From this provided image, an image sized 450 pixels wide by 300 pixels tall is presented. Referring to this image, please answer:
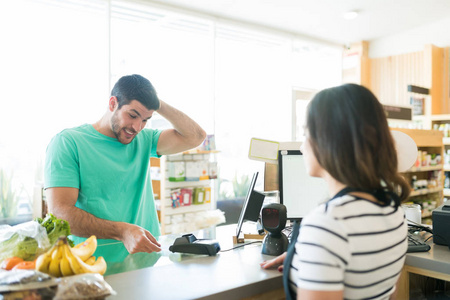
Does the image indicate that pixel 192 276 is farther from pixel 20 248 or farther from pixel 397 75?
pixel 397 75

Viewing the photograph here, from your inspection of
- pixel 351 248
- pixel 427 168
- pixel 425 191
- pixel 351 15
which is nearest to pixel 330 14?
pixel 351 15

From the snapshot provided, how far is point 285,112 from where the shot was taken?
669cm

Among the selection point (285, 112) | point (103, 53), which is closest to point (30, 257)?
point (103, 53)

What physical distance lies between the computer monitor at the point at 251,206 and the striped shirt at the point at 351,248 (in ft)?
3.02

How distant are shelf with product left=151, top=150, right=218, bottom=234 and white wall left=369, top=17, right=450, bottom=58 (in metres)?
4.78

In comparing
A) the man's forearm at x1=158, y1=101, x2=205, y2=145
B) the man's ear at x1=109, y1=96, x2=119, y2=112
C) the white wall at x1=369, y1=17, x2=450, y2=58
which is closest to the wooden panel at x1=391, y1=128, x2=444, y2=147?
the white wall at x1=369, y1=17, x2=450, y2=58

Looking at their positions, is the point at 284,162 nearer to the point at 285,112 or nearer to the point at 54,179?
the point at 54,179

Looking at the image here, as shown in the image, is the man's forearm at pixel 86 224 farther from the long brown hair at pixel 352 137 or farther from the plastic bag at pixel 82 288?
the long brown hair at pixel 352 137

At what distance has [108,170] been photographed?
2.03 m

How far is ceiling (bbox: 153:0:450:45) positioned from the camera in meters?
5.62

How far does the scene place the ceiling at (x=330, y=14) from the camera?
562cm

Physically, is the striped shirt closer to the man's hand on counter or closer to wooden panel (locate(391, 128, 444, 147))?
the man's hand on counter

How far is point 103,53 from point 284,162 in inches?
133

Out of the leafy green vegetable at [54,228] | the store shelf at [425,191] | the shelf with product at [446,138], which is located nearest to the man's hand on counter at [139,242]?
the leafy green vegetable at [54,228]
